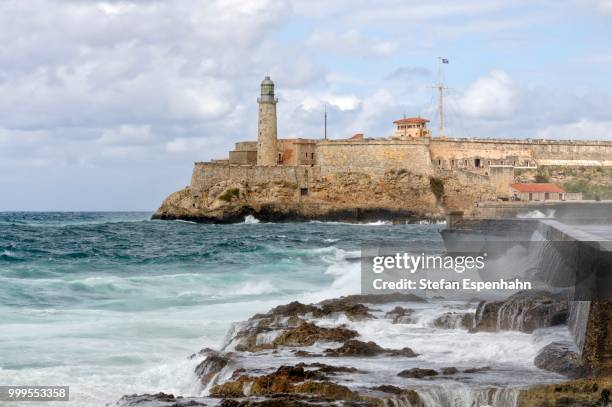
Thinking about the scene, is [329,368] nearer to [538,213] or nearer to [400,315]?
[400,315]

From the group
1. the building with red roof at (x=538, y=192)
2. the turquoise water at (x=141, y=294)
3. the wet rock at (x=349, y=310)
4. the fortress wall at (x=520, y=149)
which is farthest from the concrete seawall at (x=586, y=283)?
the fortress wall at (x=520, y=149)

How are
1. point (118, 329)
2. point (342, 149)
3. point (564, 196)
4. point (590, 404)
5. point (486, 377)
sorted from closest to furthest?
point (590, 404) → point (486, 377) → point (118, 329) → point (564, 196) → point (342, 149)

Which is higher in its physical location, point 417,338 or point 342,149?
point 342,149

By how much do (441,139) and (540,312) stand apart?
46.1 m

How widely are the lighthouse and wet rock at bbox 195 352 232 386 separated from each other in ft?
149

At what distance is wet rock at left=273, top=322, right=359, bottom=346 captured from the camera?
44.4ft

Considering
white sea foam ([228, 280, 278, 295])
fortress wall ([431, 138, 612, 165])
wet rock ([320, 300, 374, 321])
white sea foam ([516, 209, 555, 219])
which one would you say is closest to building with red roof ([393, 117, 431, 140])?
fortress wall ([431, 138, 612, 165])

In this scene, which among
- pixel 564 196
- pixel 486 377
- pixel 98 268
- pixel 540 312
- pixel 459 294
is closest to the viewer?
pixel 486 377

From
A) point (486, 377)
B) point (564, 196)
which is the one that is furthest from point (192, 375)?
point (564, 196)

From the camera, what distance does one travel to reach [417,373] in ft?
35.2

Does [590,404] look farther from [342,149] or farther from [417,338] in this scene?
[342,149]

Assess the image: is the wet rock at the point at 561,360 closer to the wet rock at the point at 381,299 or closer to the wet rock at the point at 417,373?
the wet rock at the point at 417,373

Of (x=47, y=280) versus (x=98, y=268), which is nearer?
(x=47, y=280)

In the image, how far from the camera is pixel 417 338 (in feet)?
44.6
